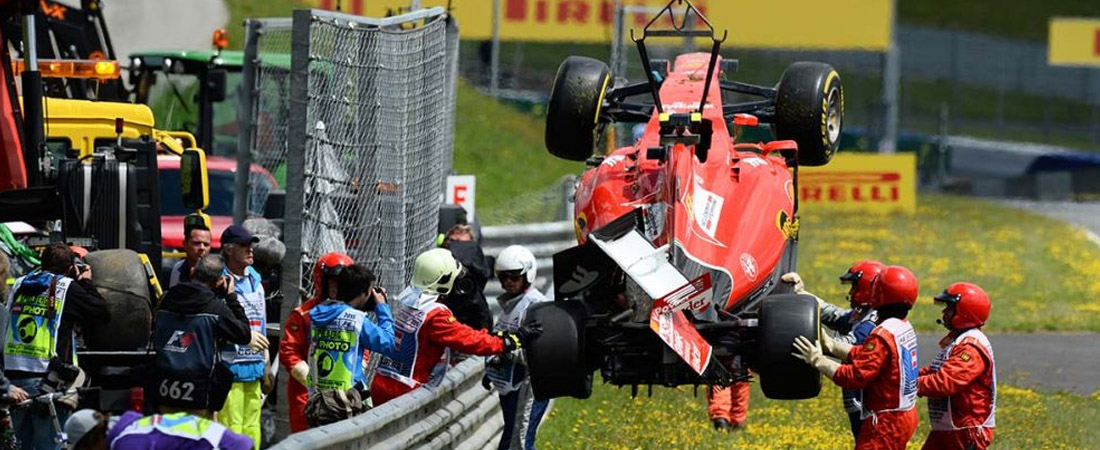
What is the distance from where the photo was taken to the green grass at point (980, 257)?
24578 millimetres

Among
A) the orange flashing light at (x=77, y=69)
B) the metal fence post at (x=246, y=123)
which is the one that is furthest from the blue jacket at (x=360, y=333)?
the metal fence post at (x=246, y=123)

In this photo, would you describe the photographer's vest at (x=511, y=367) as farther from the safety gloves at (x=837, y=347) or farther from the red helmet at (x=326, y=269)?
the safety gloves at (x=837, y=347)

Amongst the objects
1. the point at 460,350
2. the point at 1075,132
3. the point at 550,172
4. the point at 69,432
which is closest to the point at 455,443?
the point at 460,350

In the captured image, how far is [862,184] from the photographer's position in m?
39.7

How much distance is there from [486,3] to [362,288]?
39491mm

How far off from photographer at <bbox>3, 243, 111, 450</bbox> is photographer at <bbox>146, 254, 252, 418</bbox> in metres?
0.89

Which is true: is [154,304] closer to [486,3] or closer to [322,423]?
[322,423]

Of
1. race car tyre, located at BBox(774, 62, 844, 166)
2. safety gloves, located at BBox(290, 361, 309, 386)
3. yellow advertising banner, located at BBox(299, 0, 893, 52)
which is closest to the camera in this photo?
safety gloves, located at BBox(290, 361, 309, 386)

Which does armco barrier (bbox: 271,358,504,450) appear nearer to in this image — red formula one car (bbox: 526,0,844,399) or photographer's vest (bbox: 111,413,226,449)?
red formula one car (bbox: 526,0,844,399)

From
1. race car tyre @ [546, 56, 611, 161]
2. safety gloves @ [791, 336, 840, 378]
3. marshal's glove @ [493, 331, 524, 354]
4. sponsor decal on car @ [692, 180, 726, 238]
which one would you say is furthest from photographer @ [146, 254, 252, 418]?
race car tyre @ [546, 56, 611, 161]

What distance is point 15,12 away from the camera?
11977mm

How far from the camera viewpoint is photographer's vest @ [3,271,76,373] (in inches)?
440

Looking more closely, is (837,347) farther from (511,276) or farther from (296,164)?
(296,164)

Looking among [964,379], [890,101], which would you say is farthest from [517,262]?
[890,101]
